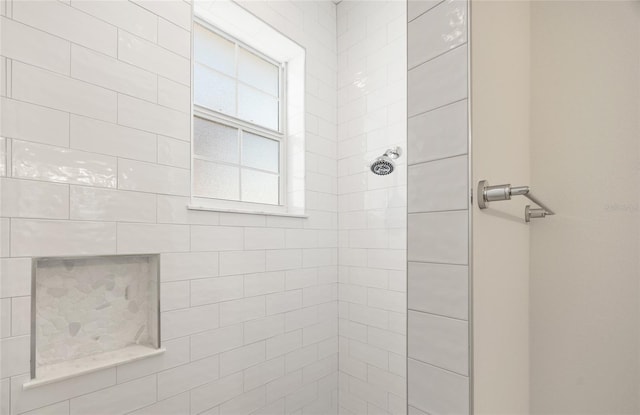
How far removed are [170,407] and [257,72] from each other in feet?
6.12

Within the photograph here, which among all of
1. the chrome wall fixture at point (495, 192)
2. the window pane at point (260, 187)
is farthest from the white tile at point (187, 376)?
the chrome wall fixture at point (495, 192)

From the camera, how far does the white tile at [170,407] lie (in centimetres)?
131

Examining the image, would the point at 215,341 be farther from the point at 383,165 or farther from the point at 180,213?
the point at 383,165

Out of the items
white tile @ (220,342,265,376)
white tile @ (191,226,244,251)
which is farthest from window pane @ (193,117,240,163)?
white tile @ (220,342,265,376)

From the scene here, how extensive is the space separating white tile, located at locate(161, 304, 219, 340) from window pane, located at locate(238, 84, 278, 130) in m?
1.11

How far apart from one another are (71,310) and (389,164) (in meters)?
1.48

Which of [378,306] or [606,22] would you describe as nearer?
[606,22]

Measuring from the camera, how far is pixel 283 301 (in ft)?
6.14

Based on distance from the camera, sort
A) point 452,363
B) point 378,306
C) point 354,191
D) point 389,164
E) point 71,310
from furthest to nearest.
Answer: point 354,191 → point 378,306 → point 389,164 → point 71,310 → point 452,363

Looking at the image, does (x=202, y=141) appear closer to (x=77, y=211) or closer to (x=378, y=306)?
(x=77, y=211)

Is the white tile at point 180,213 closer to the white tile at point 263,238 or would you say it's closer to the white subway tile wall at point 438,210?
the white tile at point 263,238

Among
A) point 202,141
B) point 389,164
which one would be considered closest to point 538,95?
point 389,164

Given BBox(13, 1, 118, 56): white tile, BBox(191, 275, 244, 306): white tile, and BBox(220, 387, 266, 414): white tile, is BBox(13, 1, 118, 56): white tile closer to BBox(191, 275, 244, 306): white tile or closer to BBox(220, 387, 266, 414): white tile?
BBox(191, 275, 244, 306): white tile

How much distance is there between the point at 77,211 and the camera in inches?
45.1
